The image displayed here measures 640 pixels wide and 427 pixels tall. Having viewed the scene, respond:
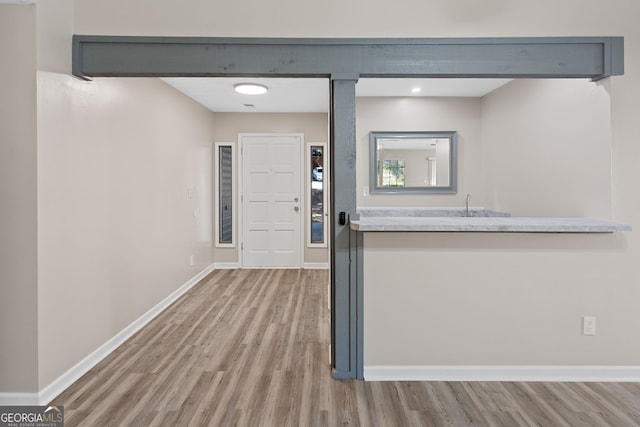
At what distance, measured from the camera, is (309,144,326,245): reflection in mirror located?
5.96m

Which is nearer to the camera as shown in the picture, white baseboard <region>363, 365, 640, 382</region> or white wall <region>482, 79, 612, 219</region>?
white baseboard <region>363, 365, 640, 382</region>

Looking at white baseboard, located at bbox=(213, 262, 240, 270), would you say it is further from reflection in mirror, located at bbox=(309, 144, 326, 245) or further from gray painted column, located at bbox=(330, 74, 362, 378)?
gray painted column, located at bbox=(330, 74, 362, 378)

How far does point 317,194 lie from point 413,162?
1.88 m

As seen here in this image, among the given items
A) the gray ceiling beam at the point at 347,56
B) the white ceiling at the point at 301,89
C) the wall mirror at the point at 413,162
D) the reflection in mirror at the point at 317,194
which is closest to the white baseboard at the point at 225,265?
the reflection in mirror at the point at 317,194

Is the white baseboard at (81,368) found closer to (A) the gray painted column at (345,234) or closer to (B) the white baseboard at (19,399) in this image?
(B) the white baseboard at (19,399)

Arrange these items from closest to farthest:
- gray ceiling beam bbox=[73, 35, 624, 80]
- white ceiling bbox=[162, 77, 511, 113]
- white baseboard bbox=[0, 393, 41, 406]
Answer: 1. white baseboard bbox=[0, 393, 41, 406]
2. gray ceiling beam bbox=[73, 35, 624, 80]
3. white ceiling bbox=[162, 77, 511, 113]

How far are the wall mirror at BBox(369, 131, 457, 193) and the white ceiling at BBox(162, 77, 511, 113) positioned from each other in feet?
1.65

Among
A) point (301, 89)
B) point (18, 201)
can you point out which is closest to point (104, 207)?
point (18, 201)

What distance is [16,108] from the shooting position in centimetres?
212

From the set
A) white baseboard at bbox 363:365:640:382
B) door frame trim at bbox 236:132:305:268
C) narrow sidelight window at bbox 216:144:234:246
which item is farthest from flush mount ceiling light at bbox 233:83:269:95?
white baseboard at bbox 363:365:640:382

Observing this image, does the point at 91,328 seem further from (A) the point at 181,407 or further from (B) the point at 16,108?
(B) the point at 16,108

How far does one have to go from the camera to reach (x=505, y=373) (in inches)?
97.2

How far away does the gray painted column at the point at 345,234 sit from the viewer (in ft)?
8.16

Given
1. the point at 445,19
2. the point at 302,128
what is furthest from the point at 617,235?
the point at 302,128
